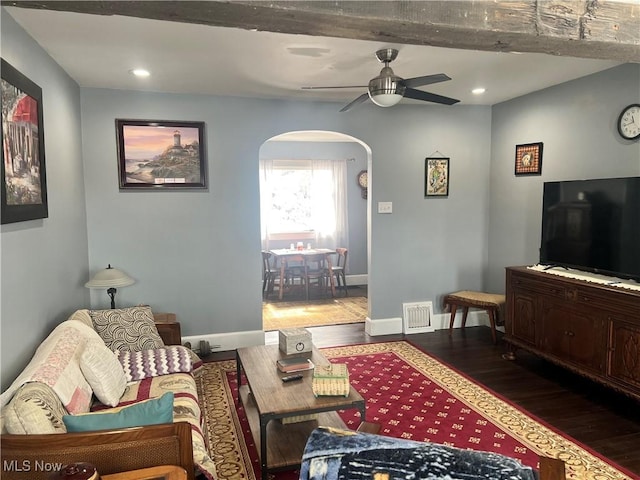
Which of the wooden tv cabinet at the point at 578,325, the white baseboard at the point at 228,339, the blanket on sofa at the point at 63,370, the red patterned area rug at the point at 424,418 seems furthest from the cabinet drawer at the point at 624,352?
the blanket on sofa at the point at 63,370

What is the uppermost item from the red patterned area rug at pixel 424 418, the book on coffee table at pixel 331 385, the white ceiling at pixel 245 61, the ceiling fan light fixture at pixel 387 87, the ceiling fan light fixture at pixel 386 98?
the white ceiling at pixel 245 61

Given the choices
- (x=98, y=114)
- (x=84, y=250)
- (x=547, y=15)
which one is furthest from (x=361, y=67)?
(x=84, y=250)

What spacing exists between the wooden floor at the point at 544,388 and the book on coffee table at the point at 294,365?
62.5 inches

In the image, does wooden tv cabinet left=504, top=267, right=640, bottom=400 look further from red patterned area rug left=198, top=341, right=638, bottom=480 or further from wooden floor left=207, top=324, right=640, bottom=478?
red patterned area rug left=198, top=341, right=638, bottom=480

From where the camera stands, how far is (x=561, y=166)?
410 cm

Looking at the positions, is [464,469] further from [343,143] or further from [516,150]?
[343,143]

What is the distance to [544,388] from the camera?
11.4 ft

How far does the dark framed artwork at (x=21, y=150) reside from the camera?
211 centimetres

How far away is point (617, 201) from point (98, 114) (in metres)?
4.33

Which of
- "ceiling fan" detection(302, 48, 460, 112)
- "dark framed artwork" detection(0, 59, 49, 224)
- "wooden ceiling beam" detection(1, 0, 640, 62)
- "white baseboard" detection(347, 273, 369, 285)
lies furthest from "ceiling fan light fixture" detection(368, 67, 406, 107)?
"white baseboard" detection(347, 273, 369, 285)

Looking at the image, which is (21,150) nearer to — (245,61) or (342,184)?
(245,61)

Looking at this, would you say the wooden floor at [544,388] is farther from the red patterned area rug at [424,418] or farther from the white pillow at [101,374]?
the white pillow at [101,374]

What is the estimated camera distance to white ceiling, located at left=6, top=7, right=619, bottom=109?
260 centimetres

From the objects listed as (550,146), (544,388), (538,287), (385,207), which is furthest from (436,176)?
(544,388)
